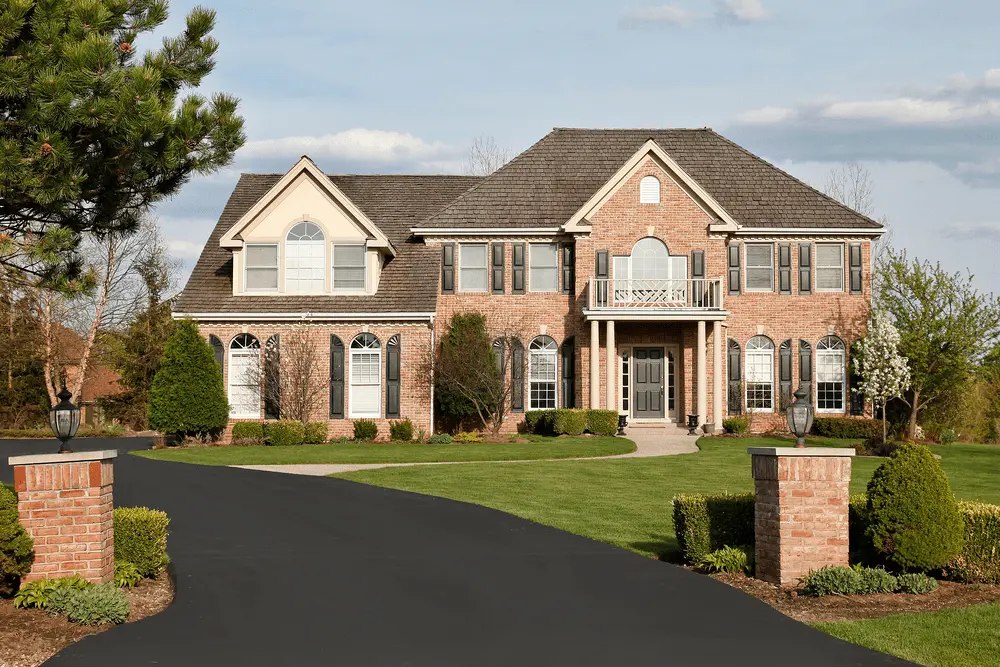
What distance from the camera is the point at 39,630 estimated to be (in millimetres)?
9281

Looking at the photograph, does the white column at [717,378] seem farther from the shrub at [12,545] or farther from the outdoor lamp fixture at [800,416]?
the shrub at [12,545]

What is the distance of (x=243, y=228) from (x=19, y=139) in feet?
76.6

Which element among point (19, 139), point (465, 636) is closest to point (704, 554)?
point (465, 636)

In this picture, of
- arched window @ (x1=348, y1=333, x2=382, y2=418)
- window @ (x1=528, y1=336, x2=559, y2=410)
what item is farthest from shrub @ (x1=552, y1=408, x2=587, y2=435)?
arched window @ (x1=348, y1=333, x2=382, y2=418)

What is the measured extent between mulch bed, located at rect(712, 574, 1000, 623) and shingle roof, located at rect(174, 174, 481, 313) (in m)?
23.0

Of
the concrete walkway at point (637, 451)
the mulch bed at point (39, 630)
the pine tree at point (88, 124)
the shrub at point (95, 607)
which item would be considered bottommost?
the mulch bed at point (39, 630)

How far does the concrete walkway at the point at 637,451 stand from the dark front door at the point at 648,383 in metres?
0.84

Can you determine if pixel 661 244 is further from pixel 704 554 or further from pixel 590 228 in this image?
pixel 704 554

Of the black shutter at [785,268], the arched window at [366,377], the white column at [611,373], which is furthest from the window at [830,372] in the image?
the arched window at [366,377]

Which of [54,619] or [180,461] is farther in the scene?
[180,461]

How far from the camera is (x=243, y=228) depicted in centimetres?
3328

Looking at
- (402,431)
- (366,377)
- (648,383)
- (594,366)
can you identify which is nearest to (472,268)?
(366,377)

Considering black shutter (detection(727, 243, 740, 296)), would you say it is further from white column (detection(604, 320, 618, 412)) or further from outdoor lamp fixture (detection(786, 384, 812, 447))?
outdoor lamp fixture (detection(786, 384, 812, 447))

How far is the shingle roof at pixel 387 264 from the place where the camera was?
33.0 meters
